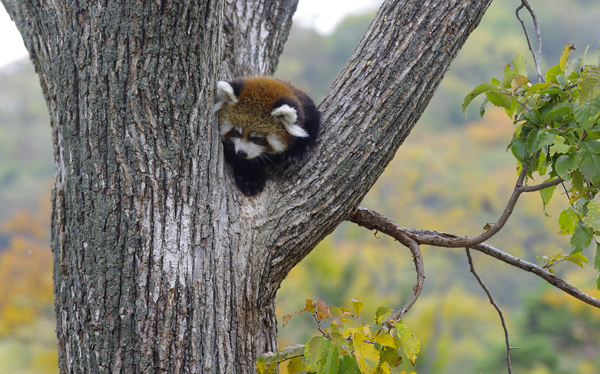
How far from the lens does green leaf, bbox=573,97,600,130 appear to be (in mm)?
1764

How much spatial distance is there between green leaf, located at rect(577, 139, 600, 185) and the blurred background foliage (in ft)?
18.5

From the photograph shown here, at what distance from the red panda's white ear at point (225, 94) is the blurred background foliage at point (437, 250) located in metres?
4.48

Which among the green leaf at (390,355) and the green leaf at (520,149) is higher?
the green leaf at (520,149)

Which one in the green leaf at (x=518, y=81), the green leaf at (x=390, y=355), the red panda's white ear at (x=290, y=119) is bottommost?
the green leaf at (x=390, y=355)

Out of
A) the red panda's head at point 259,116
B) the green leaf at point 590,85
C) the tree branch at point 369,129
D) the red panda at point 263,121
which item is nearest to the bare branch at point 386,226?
the tree branch at point 369,129

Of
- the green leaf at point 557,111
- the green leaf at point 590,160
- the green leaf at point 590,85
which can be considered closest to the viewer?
the green leaf at point 590,85

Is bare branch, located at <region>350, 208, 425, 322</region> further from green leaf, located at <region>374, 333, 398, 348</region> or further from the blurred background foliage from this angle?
the blurred background foliage

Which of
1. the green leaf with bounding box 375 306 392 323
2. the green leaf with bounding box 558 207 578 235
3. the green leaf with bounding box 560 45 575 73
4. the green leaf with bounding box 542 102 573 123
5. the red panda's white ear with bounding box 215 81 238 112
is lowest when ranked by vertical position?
the green leaf with bounding box 375 306 392 323

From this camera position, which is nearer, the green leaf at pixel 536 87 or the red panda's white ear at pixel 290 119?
the green leaf at pixel 536 87

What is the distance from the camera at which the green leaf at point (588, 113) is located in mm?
1764

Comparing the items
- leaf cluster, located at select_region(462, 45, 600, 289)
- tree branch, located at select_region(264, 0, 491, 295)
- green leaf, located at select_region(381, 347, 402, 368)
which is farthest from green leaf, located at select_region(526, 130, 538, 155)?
green leaf, located at select_region(381, 347, 402, 368)

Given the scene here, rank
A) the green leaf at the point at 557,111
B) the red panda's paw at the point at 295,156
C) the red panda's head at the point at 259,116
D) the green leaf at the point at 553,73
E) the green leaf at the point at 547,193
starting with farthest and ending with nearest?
the red panda's head at the point at 259,116, the red panda's paw at the point at 295,156, the green leaf at the point at 547,193, the green leaf at the point at 553,73, the green leaf at the point at 557,111

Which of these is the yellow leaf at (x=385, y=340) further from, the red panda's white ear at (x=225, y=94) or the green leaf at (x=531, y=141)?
the red panda's white ear at (x=225, y=94)

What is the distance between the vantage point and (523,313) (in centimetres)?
1530
